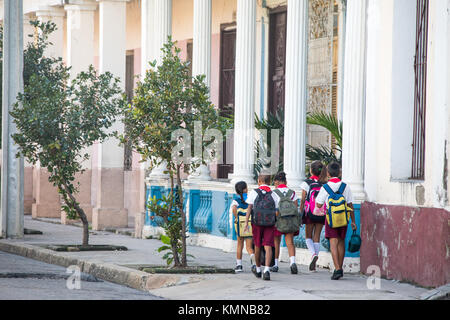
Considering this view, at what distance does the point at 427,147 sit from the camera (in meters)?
11.0

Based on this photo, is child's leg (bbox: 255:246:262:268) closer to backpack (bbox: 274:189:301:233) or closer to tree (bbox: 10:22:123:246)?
backpack (bbox: 274:189:301:233)

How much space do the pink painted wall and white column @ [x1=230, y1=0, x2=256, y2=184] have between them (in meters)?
3.51

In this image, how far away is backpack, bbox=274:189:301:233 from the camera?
12047mm

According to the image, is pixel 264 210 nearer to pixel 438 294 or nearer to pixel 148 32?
pixel 438 294

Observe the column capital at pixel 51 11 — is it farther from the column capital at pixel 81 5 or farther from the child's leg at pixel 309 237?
the child's leg at pixel 309 237

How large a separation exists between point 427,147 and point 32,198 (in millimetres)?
16639

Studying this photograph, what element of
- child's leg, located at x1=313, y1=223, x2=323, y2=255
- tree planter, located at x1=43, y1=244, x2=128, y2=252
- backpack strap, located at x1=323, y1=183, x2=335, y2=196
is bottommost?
tree planter, located at x1=43, y1=244, x2=128, y2=252

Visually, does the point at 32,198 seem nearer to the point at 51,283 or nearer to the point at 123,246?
the point at 123,246

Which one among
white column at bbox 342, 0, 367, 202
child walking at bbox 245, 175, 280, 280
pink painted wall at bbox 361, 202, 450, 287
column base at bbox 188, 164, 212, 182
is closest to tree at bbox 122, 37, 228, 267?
child walking at bbox 245, 175, 280, 280

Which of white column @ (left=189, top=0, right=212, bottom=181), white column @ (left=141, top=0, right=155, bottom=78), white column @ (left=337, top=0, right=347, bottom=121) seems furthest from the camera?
white column @ (left=141, top=0, right=155, bottom=78)

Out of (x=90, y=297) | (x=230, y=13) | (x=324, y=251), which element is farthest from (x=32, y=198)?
(x=90, y=297)

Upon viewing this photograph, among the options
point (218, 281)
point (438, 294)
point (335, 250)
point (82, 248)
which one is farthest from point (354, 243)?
point (82, 248)

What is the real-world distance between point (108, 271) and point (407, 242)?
394cm

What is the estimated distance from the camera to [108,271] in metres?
12.8
